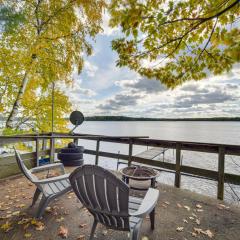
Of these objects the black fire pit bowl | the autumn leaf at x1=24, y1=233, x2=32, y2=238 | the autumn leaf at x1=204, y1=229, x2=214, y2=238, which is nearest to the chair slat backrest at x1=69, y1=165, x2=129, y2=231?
the autumn leaf at x1=24, y1=233, x2=32, y2=238

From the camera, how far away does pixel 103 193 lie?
1.58 m

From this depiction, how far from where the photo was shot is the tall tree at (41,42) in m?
5.59

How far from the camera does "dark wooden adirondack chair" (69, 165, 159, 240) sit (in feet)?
4.95

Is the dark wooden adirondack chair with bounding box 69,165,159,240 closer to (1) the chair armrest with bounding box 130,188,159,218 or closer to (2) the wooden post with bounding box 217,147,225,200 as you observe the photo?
(1) the chair armrest with bounding box 130,188,159,218

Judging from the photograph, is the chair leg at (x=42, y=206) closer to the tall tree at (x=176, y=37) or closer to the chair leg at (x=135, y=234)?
the chair leg at (x=135, y=234)

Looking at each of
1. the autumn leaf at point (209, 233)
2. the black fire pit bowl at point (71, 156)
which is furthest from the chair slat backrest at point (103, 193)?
the black fire pit bowl at point (71, 156)

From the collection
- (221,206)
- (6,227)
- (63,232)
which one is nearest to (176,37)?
(221,206)

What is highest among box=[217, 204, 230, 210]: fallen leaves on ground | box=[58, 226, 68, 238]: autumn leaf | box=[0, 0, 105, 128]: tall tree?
box=[0, 0, 105, 128]: tall tree

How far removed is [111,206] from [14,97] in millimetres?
6680

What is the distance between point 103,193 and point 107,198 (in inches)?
2.2

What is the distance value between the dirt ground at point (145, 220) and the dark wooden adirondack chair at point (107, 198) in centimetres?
53

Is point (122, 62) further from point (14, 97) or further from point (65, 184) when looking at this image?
point (14, 97)

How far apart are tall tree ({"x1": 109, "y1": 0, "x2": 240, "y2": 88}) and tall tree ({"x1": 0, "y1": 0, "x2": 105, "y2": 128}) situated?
14.0ft

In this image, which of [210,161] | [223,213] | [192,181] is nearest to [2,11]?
[223,213]
